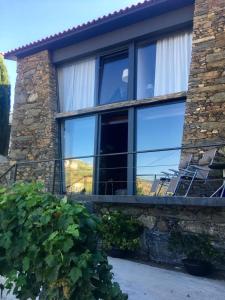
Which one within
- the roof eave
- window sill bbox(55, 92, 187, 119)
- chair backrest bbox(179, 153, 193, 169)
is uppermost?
the roof eave

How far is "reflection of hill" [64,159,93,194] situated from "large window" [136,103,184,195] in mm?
1310

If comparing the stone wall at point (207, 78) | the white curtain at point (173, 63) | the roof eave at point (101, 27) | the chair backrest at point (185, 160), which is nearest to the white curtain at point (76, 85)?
the roof eave at point (101, 27)

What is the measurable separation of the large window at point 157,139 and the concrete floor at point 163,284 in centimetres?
215

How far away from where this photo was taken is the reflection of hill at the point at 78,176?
8617mm

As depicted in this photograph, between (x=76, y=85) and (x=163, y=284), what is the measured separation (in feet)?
19.0

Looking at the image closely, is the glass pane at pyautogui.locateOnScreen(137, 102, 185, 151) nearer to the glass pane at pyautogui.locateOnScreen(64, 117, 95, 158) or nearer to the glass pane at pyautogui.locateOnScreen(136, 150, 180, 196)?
the glass pane at pyautogui.locateOnScreen(136, 150, 180, 196)

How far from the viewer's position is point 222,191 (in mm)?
5887

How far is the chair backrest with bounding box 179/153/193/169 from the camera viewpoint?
6.77 m

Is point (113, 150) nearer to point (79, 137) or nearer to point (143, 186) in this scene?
point (79, 137)

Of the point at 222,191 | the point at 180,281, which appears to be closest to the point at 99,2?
the point at 222,191

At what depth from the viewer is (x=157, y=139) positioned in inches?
308

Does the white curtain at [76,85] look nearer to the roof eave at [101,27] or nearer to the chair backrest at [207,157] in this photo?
the roof eave at [101,27]

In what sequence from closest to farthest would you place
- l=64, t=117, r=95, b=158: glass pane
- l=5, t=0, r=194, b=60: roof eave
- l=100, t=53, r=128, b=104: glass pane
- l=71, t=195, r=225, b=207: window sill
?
l=71, t=195, r=225, b=207: window sill, l=5, t=0, r=194, b=60: roof eave, l=100, t=53, r=128, b=104: glass pane, l=64, t=117, r=95, b=158: glass pane

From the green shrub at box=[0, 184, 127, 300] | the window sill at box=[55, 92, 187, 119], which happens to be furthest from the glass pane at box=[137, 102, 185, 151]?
the green shrub at box=[0, 184, 127, 300]
